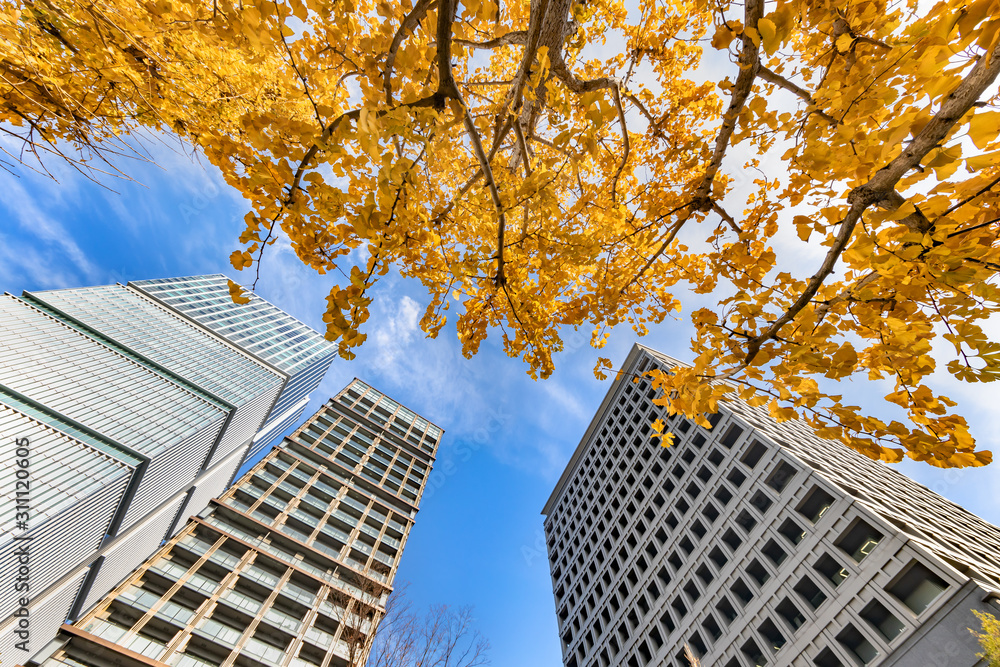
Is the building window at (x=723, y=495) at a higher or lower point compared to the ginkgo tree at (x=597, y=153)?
lower

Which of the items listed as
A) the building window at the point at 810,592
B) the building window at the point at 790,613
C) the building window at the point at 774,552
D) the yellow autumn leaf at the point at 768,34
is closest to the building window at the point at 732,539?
the building window at the point at 774,552

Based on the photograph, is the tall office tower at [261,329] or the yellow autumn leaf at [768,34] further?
the tall office tower at [261,329]

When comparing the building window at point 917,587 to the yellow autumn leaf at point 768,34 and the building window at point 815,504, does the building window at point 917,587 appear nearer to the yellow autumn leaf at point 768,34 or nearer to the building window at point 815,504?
the building window at point 815,504

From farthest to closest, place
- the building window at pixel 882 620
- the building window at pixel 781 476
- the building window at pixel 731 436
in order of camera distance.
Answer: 1. the building window at pixel 731 436
2. the building window at pixel 781 476
3. the building window at pixel 882 620

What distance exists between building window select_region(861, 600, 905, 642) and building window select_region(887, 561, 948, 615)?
1.95 feet

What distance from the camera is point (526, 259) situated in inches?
Result: 147

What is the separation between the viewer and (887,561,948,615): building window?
10117mm

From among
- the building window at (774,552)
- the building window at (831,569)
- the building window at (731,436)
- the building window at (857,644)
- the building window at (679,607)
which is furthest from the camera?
the building window at (731,436)

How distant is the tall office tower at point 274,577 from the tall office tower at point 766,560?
14601mm

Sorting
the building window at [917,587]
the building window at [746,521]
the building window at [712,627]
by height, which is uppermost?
the building window at [917,587]

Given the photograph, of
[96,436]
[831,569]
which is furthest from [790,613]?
[96,436]

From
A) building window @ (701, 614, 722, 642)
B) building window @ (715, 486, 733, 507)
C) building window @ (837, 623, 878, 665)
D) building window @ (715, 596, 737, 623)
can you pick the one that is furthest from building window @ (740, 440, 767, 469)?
building window @ (701, 614, 722, 642)

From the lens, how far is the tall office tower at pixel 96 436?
55.0 ft

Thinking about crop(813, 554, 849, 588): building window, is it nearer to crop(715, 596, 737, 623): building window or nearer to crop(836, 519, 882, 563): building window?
crop(836, 519, 882, 563): building window
